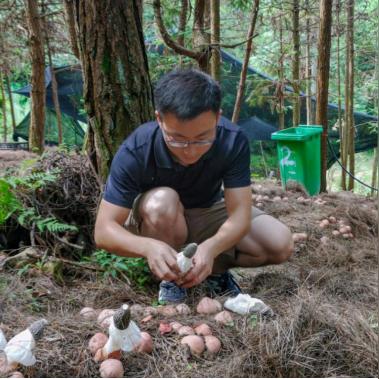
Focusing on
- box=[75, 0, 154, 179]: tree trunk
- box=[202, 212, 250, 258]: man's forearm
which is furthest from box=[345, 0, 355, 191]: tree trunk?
box=[202, 212, 250, 258]: man's forearm

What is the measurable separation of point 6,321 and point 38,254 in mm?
666

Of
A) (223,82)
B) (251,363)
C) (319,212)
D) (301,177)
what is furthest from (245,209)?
(223,82)

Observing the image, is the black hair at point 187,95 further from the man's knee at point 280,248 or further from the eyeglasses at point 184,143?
the man's knee at point 280,248

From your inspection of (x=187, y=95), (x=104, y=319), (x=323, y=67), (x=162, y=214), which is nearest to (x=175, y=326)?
(x=104, y=319)

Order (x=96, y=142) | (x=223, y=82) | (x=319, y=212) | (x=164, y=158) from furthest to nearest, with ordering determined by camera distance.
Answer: (x=223, y=82)
(x=319, y=212)
(x=96, y=142)
(x=164, y=158)

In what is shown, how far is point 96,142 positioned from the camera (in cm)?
291

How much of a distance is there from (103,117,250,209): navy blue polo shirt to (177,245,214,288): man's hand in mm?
375

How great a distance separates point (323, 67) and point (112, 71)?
305 cm

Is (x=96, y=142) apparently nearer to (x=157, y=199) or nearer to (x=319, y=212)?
(x=157, y=199)

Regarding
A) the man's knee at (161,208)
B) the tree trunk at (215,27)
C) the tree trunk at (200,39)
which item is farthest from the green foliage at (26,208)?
the tree trunk at (215,27)

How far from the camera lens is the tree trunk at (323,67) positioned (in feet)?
15.8

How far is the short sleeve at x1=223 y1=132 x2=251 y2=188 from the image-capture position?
2.19 m

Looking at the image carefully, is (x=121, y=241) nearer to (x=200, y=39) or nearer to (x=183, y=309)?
(x=183, y=309)

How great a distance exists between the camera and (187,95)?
185cm
